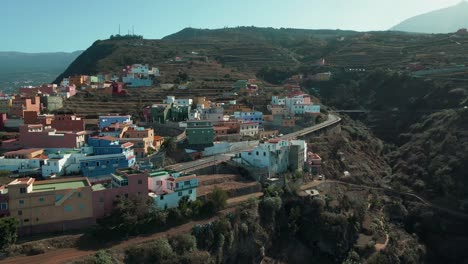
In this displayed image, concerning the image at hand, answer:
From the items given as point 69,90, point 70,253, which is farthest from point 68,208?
point 69,90

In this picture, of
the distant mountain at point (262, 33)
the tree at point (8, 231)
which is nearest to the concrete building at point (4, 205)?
the tree at point (8, 231)

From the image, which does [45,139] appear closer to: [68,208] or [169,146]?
[169,146]

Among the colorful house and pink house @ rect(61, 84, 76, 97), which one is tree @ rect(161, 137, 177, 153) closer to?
the colorful house

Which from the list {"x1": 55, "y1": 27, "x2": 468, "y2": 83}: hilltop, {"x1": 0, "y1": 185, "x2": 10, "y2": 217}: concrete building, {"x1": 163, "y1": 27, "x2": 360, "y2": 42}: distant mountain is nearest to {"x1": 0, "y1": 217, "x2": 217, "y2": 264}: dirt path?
{"x1": 0, "y1": 185, "x2": 10, "y2": 217}: concrete building

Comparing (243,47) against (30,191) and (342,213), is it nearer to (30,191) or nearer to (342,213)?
(342,213)

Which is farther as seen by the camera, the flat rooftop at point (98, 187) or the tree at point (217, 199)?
the tree at point (217, 199)

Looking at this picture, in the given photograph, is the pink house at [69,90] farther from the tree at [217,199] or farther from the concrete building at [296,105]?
the tree at [217,199]

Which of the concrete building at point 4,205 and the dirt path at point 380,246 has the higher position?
the concrete building at point 4,205
